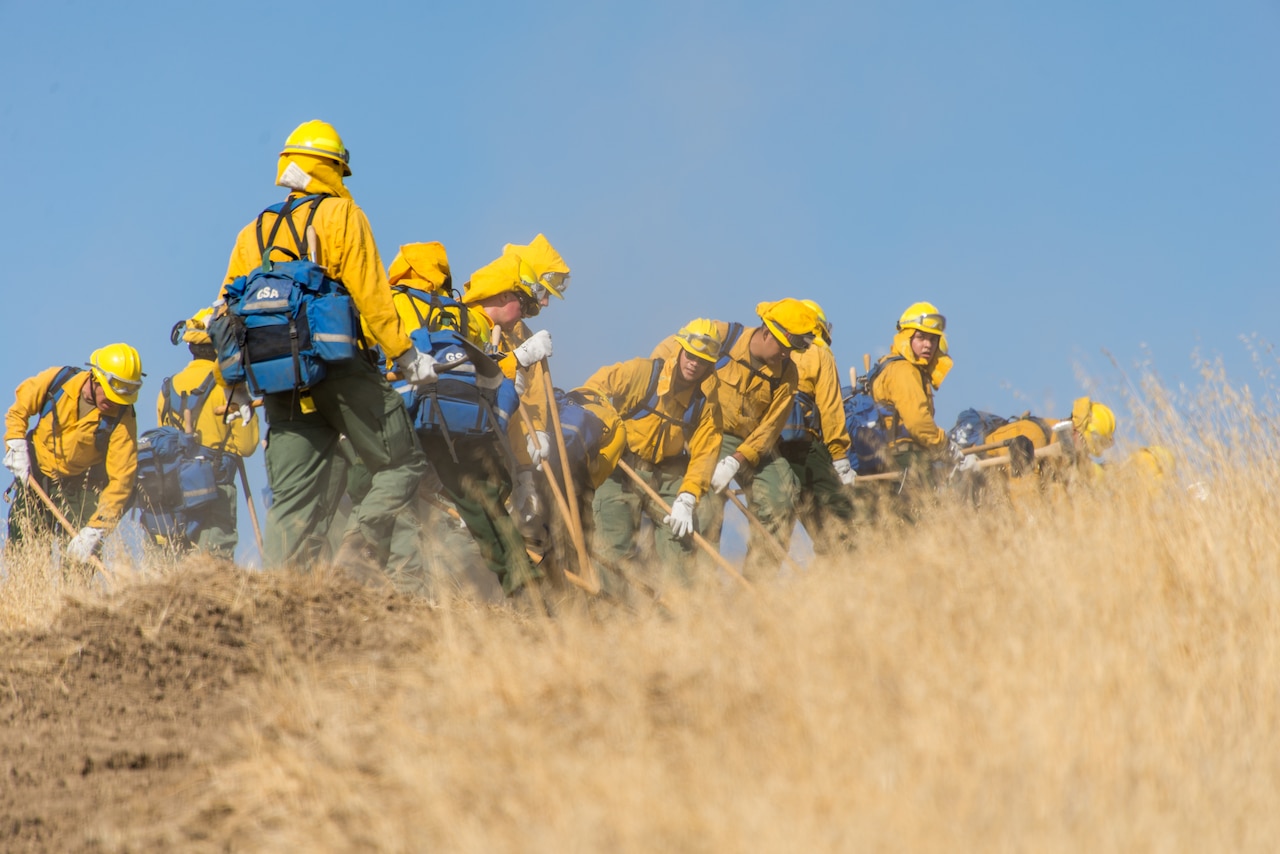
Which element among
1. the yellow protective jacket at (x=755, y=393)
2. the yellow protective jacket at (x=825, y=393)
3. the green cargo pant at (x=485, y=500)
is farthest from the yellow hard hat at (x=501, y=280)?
the yellow protective jacket at (x=825, y=393)

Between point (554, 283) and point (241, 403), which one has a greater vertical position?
point (554, 283)

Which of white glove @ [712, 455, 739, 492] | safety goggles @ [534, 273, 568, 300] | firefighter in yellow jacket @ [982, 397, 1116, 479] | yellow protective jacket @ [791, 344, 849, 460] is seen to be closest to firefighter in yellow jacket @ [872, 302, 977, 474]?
firefighter in yellow jacket @ [982, 397, 1116, 479]

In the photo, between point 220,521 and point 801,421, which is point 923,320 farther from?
point 220,521

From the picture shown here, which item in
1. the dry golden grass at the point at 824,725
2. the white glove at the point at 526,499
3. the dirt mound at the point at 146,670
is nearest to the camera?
the dry golden grass at the point at 824,725

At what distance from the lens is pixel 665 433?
908cm

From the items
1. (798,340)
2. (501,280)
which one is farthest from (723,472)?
(501,280)

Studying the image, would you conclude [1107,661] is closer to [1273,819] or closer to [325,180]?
[1273,819]

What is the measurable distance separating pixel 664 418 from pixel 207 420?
12.8ft

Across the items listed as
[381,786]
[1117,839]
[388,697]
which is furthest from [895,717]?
[388,697]

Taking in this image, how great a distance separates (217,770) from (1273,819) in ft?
9.01

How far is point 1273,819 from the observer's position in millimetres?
2861

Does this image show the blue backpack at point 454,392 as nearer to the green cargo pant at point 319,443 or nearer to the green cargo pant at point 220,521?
the green cargo pant at point 319,443

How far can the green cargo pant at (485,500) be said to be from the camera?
613cm

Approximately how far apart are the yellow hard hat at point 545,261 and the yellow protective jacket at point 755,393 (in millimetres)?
1114
